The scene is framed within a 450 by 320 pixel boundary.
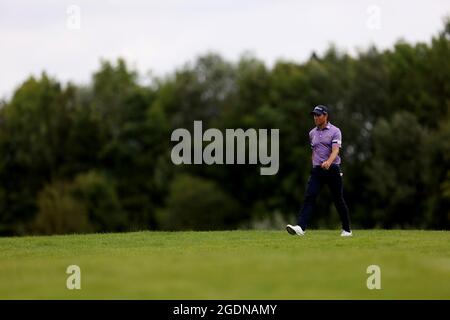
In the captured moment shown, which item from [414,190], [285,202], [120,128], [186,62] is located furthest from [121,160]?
[414,190]

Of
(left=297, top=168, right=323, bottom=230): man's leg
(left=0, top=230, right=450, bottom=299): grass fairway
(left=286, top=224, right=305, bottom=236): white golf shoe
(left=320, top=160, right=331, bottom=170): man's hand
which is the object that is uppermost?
(left=320, top=160, right=331, bottom=170): man's hand

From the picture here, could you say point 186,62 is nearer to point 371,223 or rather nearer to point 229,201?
point 229,201

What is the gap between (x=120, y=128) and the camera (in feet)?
316

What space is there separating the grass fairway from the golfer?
617mm

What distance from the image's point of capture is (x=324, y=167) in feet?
63.2

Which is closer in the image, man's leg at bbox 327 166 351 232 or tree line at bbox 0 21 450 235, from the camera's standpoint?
man's leg at bbox 327 166 351 232

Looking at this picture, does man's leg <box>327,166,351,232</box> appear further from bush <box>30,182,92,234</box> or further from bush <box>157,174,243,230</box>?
bush <box>30,182,92,234</box>

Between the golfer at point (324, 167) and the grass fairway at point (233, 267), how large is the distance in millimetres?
617

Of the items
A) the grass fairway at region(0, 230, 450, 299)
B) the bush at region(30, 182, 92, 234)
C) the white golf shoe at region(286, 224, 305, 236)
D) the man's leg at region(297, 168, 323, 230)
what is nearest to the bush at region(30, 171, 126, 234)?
the bush at region(30, 182, 92, 234)

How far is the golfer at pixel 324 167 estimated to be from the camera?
19359 millimetres

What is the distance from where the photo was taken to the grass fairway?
40.4ft

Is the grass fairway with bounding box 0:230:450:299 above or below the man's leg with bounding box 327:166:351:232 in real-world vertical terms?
below

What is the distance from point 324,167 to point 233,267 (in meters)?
5.51

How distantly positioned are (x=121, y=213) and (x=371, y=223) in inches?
1039
